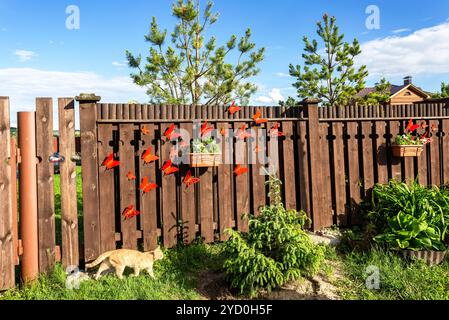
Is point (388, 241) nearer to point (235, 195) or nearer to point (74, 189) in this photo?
point (235, 195)

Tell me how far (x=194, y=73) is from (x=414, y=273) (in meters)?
10.2

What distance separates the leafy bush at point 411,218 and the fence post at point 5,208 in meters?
3.93

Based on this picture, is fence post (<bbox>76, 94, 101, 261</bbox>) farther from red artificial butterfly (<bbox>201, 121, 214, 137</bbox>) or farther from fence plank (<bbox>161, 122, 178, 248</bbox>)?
red artificial butterfly (<bbox>201, 121, 214, 137</bbox>)

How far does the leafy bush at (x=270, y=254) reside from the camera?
3.36 meters

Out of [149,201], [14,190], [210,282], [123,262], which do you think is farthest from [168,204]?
[14,190]

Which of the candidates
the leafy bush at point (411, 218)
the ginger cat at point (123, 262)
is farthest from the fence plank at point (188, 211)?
the leafy bush at point (411, 218)

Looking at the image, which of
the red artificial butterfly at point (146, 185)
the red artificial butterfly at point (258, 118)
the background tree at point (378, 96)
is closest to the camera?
the red artificial butterfly at point (146, 185)

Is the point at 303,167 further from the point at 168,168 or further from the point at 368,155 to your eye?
the point at 168,168

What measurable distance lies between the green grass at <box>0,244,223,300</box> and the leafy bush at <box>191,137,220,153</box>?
1243 millimetres

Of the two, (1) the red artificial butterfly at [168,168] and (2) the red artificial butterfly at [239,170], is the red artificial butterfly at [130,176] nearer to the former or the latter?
(1) the red artificial butterfly at [168,168]

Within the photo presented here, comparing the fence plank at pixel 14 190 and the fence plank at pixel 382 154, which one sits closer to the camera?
the fence plank at pixel 14 190

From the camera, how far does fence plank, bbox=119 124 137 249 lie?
4.18 m

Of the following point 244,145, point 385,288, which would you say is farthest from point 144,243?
point 385,288

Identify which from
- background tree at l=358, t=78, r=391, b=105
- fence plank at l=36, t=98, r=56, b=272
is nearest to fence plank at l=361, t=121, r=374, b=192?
fence plank at l=36, t=98, r=56, b=272
